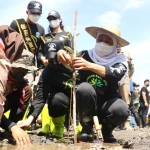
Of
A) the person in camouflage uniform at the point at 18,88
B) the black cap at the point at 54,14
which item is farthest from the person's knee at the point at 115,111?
the black cap at the point at 54,14

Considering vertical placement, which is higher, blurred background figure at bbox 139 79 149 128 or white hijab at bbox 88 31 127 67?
white hijab at bbox 88 31 127 67

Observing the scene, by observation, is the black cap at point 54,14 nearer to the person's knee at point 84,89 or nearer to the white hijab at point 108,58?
the white hijab at point 108,58

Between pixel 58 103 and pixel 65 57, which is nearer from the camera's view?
pixel 65 57

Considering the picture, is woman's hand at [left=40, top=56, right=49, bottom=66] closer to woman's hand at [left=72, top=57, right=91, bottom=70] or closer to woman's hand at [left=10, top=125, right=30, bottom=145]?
woman's hand at [left=72, top=57, right=91, bottom=70]

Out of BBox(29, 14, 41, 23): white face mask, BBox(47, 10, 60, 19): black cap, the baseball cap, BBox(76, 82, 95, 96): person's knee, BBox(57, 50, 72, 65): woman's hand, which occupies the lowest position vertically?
BBox(76, 82, 95, 96): person's knee

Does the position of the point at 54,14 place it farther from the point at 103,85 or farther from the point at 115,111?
the point at 115,111

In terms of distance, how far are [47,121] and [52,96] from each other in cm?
55

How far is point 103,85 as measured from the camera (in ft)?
12.3

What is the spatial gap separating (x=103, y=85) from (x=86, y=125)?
448 millimetres

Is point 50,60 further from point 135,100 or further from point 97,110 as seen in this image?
point 135,100

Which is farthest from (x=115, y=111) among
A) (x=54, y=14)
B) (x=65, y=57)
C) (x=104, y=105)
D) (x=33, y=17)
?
(x=33, y=17)

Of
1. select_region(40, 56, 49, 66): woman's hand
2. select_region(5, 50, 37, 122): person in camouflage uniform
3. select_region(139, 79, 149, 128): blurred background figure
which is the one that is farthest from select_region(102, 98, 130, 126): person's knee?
select_region(139, 79, 149, 128): blurred background figure

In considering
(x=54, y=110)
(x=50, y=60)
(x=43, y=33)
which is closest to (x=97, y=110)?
(x=54, y=110)

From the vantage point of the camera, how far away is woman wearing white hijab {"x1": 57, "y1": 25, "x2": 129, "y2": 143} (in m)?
3.58
